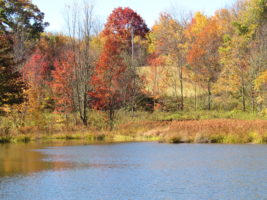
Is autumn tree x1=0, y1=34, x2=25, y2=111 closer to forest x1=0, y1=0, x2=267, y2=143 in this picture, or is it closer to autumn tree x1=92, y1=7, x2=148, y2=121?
forest x1=0, y1=0, x2=267, y2=143

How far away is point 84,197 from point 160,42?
51.3 metres

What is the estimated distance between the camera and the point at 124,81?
149ft

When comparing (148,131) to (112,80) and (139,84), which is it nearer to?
(112,80)

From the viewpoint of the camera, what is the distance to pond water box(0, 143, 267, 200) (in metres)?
16.7

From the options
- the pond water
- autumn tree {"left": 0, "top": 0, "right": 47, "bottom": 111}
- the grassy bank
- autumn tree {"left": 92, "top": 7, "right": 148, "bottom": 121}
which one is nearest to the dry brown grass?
the grassy bank

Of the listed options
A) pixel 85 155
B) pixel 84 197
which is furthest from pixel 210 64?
pixel 84 197

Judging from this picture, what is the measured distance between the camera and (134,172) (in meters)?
21.3

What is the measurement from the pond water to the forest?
5.22 m

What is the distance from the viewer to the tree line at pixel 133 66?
4250cm

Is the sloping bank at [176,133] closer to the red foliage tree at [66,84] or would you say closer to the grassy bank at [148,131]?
the grassy bank at [148,131]

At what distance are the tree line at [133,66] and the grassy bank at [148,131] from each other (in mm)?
1741

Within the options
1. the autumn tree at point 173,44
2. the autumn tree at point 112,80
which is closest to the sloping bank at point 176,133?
the autumn tree at point 112,80

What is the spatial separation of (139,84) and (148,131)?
15.7 metres

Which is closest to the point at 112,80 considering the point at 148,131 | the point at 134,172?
the point at 148,131
